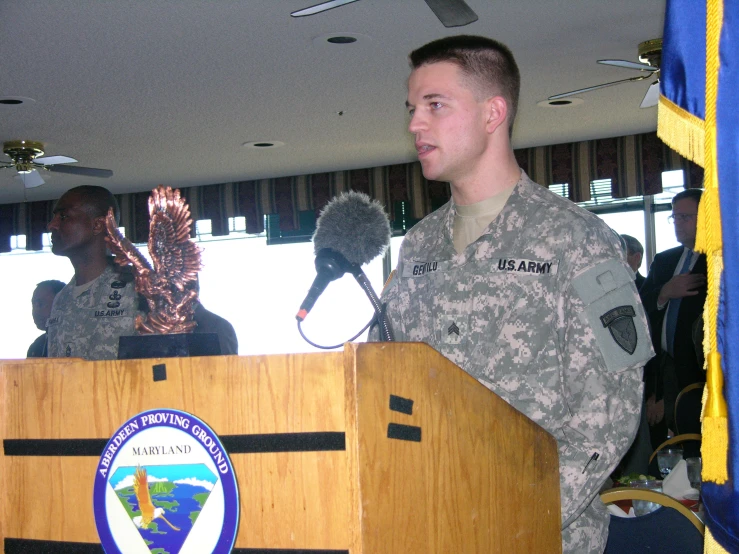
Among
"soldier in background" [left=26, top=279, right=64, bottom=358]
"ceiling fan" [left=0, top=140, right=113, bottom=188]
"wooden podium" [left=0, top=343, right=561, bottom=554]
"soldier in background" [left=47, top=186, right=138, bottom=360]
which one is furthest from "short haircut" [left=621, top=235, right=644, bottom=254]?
"wooden podium" [left=0, top=343, right=561, bottom=554]

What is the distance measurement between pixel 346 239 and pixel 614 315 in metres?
0.44

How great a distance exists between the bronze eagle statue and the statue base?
2.0 inches

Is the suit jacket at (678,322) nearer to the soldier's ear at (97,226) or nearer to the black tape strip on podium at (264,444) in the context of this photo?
the soldier's ear at (97,226)

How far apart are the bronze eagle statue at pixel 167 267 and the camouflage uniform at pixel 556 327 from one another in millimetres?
501

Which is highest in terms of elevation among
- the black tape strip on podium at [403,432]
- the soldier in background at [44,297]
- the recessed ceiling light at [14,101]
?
the recessed ceiling light at [14,101]

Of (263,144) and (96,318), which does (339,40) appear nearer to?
(96,318)

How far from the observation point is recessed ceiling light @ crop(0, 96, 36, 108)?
5.50 m

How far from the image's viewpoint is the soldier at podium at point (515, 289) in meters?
1.24

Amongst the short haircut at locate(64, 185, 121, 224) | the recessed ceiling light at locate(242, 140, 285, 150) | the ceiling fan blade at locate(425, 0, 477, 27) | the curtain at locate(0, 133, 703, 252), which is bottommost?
the short haircut at locate(64, 185, 121, 224)

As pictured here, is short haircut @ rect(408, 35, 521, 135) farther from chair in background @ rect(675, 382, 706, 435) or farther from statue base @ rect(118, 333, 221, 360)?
chair in background @ rect(675, 382, 706, 435)

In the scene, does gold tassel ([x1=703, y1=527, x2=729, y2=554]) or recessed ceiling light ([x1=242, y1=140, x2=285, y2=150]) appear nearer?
gold tassel ([x1=703, y1=527, x2=729, y2=554])

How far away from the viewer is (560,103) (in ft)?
19.7

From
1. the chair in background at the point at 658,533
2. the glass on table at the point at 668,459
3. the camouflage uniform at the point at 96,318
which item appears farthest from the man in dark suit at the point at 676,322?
the camouflage uniform at the point at 96,318

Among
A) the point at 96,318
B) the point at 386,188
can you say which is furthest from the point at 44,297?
the point at 386,188
